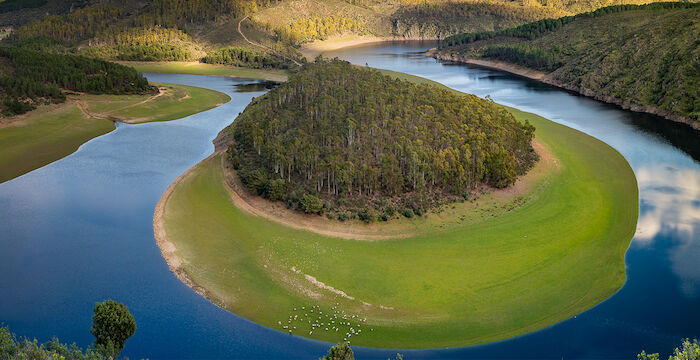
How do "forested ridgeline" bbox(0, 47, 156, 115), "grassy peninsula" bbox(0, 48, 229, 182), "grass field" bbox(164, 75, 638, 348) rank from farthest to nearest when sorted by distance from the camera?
"forested ridgeline" bbox(0, 47, 156, 115), "grassy peninsula" bbox(0, 48, 229, 182), "grass field" bbox(164, 75, 638, 348)

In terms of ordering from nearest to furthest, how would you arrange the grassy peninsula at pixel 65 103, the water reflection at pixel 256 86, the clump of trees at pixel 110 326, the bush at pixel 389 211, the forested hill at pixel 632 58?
the clump of trees at pixel 110 326 → the bush at pixel 389 211 → the grassy peninsula at pixel 65 103 → the forested hill at pixel 632 58 → the water reflection at pixel 256 86

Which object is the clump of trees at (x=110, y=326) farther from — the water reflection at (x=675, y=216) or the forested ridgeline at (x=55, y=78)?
the forested ridgeline at (x=55, y=78)

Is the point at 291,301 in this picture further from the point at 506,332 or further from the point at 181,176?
the point at 181,176

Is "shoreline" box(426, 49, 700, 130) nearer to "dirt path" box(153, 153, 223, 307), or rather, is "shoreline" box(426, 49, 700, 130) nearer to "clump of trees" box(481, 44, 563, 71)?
"clump of trees" box(481, 44, 563, 71)

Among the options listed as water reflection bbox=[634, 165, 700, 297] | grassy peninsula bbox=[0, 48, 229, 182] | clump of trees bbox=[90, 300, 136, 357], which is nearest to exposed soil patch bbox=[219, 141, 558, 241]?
water reflection bbox=[634, 165, 700, 297]

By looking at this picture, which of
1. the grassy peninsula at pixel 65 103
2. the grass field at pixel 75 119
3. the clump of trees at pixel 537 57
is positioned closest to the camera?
the grass field at pixel 75 119

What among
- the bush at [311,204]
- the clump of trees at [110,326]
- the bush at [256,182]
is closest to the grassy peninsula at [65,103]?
the bush at [256,182]

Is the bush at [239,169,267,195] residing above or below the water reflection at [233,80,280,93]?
below
